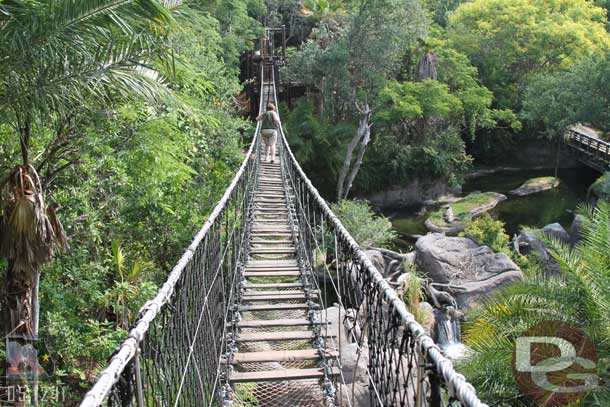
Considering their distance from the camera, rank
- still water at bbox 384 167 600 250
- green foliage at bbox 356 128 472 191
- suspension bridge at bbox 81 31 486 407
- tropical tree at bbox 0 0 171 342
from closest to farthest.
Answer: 1. suspension bridge at bbox 81 31 486 407
2. tropical tree at bbox 0 0 171 342
3. still water at bbox 384 167 600 250
4. green foliage at bbox 356 128 472 191

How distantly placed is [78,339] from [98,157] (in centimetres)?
172

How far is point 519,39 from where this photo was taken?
19.2 m

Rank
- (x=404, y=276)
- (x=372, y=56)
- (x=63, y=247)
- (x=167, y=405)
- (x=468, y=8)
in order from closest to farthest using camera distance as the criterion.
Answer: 1. (x=167, y=405)
2. (x=63, y=247)
3. (x=404, y=276)
4. (x=372, y=56)
5. (x=468, y=8)

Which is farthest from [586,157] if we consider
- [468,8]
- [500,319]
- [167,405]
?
[167,405]

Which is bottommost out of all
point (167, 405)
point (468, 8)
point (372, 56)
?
point (167, 405)

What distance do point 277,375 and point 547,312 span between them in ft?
8.95

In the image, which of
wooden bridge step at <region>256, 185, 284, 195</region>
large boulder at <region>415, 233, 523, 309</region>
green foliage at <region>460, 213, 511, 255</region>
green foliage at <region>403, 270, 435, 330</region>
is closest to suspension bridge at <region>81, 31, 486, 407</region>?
wooden bridge step at <region>256, 185, 284, 195</region>

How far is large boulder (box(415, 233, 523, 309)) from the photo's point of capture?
9445 mm

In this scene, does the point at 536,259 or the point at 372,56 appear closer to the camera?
the point at 536,259

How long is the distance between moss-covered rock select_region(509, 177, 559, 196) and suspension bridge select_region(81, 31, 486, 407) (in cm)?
1330

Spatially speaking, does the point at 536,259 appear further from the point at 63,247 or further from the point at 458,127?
the point at 63,247

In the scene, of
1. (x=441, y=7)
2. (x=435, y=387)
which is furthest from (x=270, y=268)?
(x=441, y=7)

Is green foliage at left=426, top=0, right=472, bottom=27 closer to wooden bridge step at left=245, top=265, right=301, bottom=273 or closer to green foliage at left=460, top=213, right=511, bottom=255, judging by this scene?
green foliage at left=460, top=213, right=511, bottom=255

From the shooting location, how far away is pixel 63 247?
11.5ft
